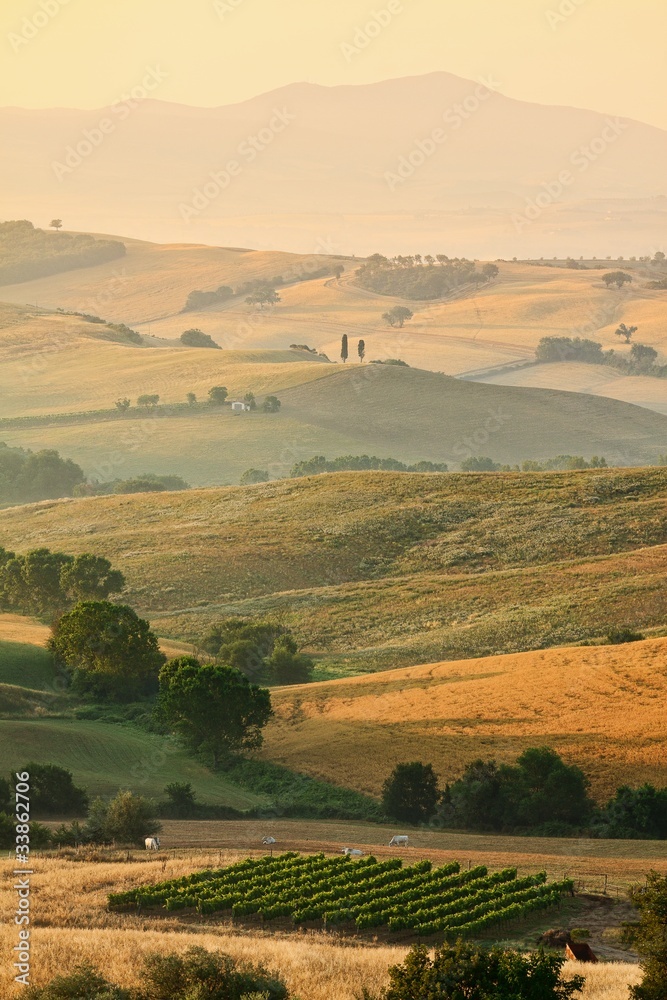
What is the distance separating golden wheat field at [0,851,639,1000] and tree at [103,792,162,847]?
7.80m

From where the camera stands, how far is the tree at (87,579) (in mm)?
90938

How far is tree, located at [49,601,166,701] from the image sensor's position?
2815 inches

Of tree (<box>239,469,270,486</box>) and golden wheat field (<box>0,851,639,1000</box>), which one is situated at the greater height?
tree (<box>239,469,270,486</box>)

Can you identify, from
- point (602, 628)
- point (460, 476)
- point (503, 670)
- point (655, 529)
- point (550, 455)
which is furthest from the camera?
point (550, 455)

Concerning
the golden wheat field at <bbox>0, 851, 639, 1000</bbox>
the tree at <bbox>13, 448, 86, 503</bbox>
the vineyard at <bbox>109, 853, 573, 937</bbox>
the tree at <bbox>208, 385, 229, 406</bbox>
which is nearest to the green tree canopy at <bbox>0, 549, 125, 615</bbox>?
the vineyard at <bbox>109, 853, 573, 937</bbox>

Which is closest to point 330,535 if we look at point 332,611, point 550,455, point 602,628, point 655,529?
point 332,611

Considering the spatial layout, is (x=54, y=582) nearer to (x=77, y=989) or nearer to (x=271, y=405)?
(x=77, y=989)

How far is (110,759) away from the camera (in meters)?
59.2

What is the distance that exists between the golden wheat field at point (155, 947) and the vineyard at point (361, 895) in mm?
1268

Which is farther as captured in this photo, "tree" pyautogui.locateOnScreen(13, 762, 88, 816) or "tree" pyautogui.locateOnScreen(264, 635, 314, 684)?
"tree" pyautogui.locateOnScreen(264, 635, 314, 684)

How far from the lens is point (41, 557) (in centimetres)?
9219

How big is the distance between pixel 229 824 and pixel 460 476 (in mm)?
76612

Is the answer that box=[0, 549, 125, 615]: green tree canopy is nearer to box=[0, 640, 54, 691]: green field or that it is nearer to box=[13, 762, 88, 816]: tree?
box=[0, 640, 54, 691]: green field

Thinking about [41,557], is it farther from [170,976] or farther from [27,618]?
[170,976]
